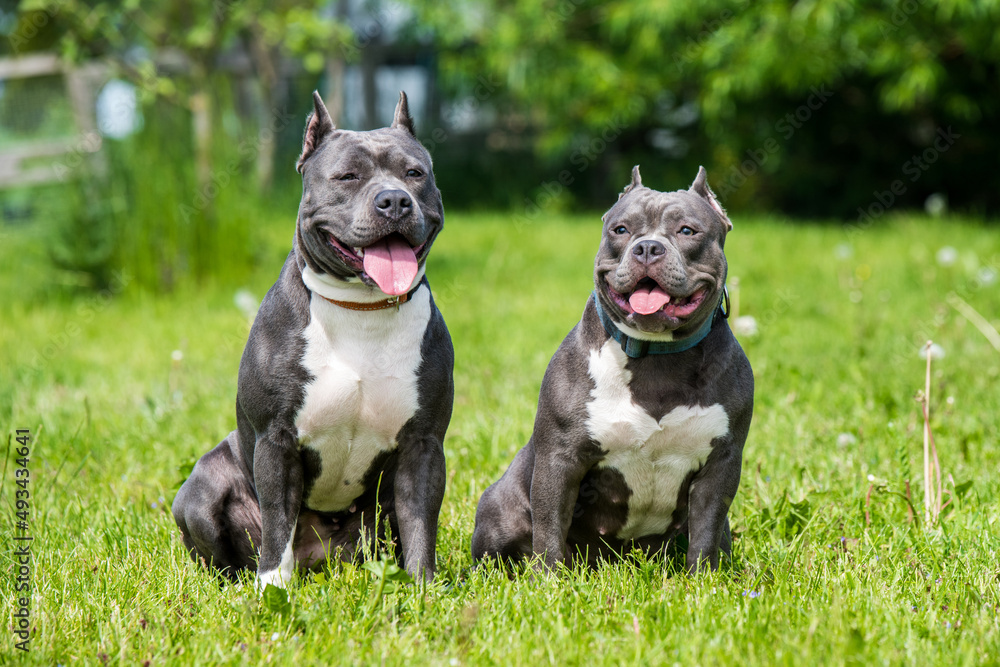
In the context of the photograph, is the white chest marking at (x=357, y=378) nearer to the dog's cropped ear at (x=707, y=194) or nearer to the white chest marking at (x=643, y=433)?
the white chest marking at (x=643, y=433)

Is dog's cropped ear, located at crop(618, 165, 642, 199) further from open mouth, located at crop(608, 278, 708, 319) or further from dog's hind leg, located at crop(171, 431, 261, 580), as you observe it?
dog's hind leg, located at crop(171, 431, 261, 580)

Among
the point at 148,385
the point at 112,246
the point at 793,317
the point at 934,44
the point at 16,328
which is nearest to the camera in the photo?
the point at 148,385

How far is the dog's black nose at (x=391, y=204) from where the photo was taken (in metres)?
2.75

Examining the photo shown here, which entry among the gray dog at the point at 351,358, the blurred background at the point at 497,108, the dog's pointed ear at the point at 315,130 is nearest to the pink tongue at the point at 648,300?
the gray dog at the point at 351,358

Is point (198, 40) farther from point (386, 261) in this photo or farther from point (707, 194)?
A: point (707, 194)

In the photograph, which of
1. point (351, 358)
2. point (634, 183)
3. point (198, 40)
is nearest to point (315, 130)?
point (351, 358)

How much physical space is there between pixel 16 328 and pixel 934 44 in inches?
400

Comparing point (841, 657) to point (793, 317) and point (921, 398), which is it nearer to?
point (921, 398)

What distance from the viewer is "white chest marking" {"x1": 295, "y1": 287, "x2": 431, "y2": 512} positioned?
2842 mm

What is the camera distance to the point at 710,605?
258 cm

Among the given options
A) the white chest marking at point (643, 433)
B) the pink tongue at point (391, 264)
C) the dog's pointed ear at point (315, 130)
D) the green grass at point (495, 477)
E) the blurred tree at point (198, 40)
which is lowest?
the green grass at point (495, 477)

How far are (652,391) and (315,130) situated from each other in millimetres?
1329

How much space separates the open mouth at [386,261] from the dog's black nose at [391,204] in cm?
10

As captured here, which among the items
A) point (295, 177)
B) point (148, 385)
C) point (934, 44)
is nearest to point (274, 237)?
point (295, 177)
